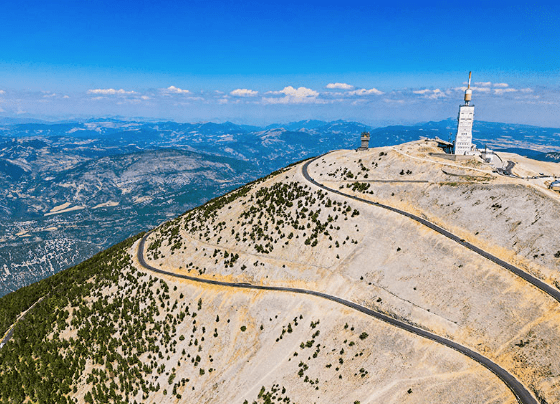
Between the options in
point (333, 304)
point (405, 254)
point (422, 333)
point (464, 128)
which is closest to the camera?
point (422, 333)

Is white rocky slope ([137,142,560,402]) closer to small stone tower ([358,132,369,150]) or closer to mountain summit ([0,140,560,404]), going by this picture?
mountain summit ([0,140,560,404])

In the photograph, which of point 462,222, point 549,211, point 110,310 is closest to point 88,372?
point 110,310

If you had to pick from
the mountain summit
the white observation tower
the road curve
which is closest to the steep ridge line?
the mountain summit

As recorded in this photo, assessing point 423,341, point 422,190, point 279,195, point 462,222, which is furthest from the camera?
point 279,195

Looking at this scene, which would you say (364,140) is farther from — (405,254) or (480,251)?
(480,251)

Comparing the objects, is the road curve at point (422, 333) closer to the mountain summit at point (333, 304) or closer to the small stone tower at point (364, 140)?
the mountain summit at point (333, 304)

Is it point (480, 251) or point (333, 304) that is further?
point (333, 304)

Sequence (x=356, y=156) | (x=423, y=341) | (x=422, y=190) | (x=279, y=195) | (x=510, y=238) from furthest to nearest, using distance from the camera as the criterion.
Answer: (x=356, y=156) → (x=279, y=195) → (x=422, y=190) → (x=510, y=238) → (x=423, y=341)

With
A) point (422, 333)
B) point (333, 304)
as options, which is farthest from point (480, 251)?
point (333, 304)

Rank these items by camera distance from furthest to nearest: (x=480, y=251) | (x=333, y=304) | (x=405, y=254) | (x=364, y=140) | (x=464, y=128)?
(x=364, y=140), (x=464, y=128), (x=405, y=254), (x=333, y=304), (x=480, y=251)

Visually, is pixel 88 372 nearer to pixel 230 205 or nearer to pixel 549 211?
pixel 230 205

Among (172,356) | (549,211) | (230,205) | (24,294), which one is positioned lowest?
(24,294)
